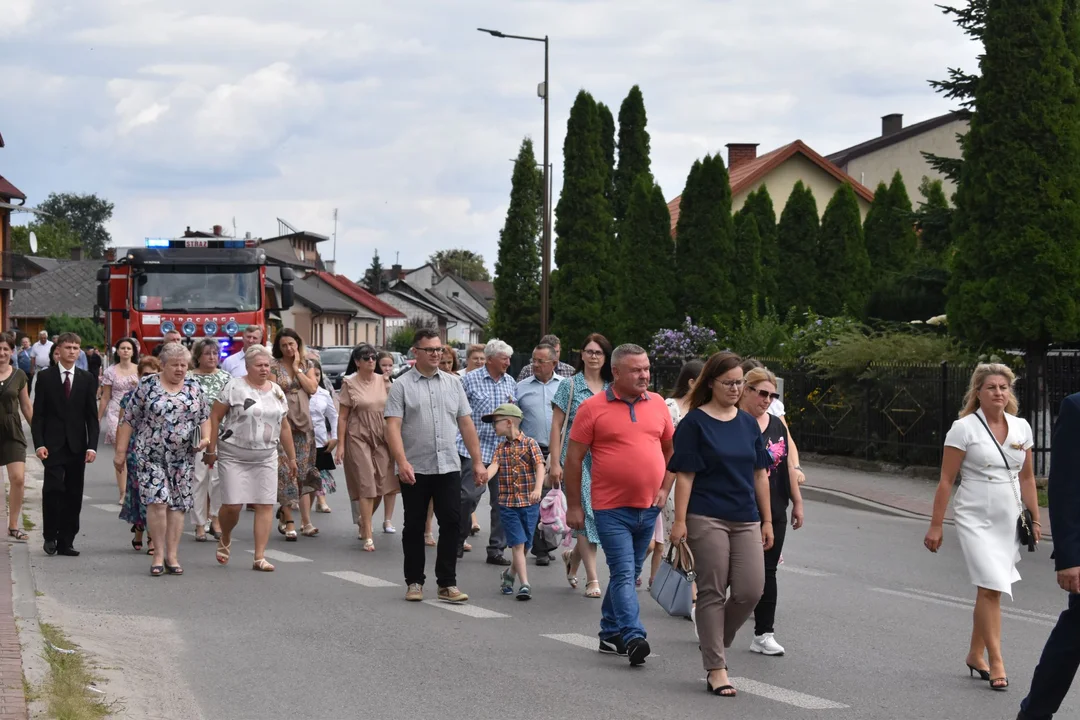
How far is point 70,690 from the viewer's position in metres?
6.42

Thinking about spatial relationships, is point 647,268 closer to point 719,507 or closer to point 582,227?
point 582,227

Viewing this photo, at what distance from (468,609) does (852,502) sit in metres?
8.54

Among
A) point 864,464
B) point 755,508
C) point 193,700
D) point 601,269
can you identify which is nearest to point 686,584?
point 755,508

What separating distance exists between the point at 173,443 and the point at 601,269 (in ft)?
113

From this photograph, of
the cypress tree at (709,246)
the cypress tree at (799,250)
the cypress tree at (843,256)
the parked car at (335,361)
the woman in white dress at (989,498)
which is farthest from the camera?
the parked car at (335,361)

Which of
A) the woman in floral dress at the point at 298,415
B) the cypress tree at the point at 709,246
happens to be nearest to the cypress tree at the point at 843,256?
the cypress tree at the point at 709,246

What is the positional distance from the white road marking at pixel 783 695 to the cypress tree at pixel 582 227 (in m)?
37.0

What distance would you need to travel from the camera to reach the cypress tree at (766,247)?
38344mm

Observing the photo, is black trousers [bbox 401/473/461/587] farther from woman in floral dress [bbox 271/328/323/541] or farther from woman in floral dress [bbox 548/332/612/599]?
woman in floral dress [bbox 271/328/323/541]

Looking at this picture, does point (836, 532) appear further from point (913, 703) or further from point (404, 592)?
point (913, 703)

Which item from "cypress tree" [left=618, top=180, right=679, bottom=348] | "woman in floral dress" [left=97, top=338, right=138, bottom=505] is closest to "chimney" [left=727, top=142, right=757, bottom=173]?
"cypress tree" [left=618, top=180, right=679, bottom=348]

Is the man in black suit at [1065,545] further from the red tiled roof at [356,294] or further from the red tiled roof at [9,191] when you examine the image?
the red tiled roof at [356,294]

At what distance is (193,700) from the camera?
6.75 meters

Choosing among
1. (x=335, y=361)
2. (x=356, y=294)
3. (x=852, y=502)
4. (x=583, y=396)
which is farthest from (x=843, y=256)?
(x=356, y=294)
